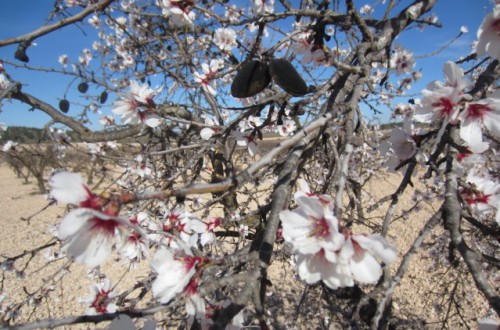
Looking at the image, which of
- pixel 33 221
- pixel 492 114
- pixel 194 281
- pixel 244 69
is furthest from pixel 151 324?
pixel 33 221

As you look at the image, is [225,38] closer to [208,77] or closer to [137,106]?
[208,77]

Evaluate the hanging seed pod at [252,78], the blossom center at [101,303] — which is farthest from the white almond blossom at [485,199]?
the blossom center at [101,303]

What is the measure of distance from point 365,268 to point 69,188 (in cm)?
57

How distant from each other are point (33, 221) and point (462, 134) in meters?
10.0

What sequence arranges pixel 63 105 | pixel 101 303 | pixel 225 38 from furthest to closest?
pixel 225 38
pixel 63 105
pixel 101 303

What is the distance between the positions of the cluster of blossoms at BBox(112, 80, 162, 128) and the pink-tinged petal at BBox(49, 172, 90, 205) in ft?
2.54

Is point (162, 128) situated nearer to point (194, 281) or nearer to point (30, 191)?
point (194, 281)

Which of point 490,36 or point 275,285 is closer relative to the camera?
point 490,36

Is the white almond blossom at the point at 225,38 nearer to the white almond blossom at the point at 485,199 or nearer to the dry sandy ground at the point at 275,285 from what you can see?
the dry sandy ground at the point at 275,285

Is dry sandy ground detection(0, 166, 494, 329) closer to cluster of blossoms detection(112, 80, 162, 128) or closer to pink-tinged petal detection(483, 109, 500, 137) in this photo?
cluster of blossoms detection(112, 80, 162, 128)

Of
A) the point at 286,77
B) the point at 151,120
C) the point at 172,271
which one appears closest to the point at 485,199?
the point at 286,77

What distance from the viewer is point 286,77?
96 centimetres

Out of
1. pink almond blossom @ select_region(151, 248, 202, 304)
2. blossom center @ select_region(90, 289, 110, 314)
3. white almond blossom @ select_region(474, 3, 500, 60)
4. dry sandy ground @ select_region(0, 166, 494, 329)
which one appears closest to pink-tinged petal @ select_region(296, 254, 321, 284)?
pink almond blossom @ select_region(151, 248, 202, 304)

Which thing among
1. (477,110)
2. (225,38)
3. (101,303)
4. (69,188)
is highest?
(225,38)
